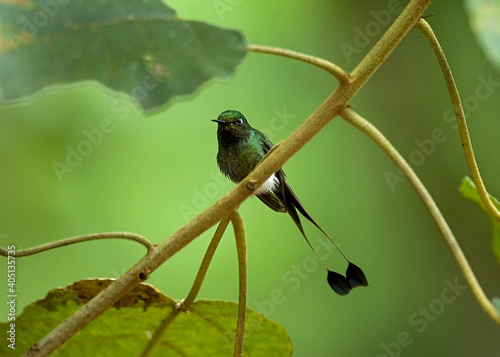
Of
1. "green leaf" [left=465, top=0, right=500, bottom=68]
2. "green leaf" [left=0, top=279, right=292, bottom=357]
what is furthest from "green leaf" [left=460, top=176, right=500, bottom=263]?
"green leaf" [left=0, top=279, right=292, bottom=357]

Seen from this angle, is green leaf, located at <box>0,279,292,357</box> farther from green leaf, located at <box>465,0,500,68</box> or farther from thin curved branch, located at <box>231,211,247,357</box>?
green leaf, located at <box>465,0,500,68</box>

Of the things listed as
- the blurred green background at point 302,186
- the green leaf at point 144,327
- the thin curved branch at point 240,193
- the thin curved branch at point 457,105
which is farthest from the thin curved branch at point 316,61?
the blurred green background at point 302,186

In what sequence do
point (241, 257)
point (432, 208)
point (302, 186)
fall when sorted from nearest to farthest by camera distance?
point (432, 208)
point (241, 257)
point (302, 186)

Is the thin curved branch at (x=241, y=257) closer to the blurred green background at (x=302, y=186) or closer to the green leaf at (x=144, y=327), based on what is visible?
the green leaf at (x=144, y=327)

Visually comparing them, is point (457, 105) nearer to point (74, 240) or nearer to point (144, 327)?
point (74, 240)

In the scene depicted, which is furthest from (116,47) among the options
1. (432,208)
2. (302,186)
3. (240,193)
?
(302,186)

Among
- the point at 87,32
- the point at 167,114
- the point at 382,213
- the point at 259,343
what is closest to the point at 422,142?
the point at 382,213
